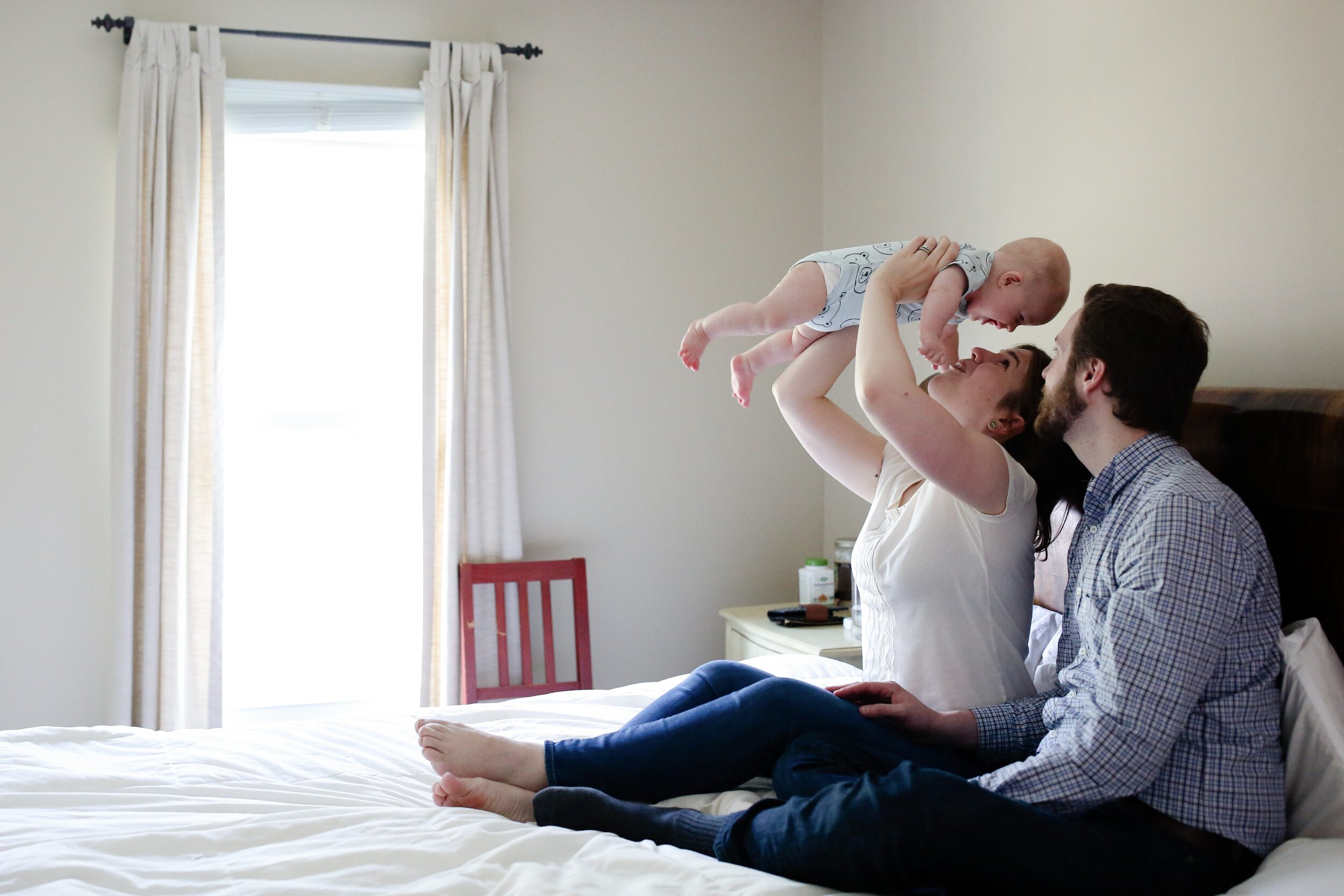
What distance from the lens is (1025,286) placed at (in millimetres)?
1711

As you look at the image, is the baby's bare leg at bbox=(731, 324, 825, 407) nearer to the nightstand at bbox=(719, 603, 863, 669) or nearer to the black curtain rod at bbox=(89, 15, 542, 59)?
the nightstand at bbox=(719, 603, 863, 669)

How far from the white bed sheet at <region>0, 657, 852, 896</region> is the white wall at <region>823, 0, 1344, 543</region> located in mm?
1247

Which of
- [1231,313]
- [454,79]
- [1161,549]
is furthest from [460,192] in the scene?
[1161,549]

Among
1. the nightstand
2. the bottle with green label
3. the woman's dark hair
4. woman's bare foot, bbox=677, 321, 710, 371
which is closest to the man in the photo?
the woman's dark hair

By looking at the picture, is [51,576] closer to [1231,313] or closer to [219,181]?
[219,181]

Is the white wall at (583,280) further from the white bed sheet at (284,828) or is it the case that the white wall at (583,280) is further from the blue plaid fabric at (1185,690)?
the blue plaid fabric at (1185,690)

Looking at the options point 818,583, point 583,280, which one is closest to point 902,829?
point 818,583

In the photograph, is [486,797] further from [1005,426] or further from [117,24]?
[117,24]

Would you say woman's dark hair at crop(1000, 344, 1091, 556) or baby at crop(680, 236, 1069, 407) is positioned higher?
baby at crop(680, 236, 1069, 407)

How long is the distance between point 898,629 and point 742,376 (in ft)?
1.92

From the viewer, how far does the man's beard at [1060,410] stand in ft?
4.80

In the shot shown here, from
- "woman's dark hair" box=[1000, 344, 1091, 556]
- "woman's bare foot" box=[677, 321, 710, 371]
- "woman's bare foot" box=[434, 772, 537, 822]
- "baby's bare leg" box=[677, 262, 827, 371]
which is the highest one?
"baby's bare leg" box=[677, 262, 827, 371]

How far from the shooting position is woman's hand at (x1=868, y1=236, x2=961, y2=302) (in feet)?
5.42

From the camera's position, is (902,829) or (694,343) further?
(694,343)
